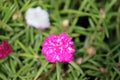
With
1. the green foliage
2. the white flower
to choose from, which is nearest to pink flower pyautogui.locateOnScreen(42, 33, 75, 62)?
the green foliage

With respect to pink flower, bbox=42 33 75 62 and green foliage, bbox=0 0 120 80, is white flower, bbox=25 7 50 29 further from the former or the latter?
pink flower, bbox=42 33 75 62

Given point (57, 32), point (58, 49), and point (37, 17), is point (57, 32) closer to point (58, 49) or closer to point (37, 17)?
point (37, 17)

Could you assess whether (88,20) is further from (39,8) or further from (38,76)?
(38,76)

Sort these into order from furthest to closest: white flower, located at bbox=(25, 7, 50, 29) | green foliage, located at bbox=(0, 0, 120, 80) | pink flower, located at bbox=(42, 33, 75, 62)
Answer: white flower, located at bbox=(25, 7, 50, 29), green foliage, located at bbox=(0, 0, 120, 80), pink flower, located at bbox=(42, 33, 75, 62)

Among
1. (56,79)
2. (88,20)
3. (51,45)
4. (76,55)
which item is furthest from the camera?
(88,20)

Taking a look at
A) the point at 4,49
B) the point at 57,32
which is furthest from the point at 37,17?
the point at 4,49

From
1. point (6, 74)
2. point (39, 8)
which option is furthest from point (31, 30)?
point (6, 74)
